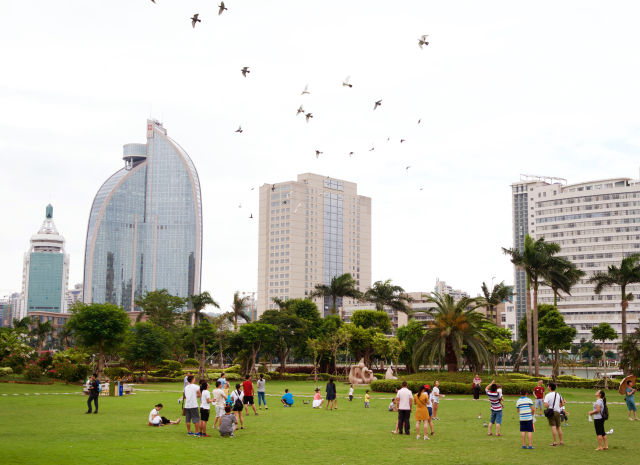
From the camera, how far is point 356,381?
53.4 m

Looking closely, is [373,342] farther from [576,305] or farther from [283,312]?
[576,305]

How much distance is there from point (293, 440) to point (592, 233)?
15095 centimetres

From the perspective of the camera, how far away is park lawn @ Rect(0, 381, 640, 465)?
14.4 metres

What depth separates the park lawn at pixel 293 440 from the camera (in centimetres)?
1438

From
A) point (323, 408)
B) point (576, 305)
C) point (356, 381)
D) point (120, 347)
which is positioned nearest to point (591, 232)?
point (576, 305)

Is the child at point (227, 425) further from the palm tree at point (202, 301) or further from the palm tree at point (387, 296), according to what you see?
the palm tree at point (202, 301)

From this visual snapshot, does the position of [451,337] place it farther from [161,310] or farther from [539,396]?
[161,310]

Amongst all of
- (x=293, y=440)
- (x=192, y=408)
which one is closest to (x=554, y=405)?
(x=293, y=440)

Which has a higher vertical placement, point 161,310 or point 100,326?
point 161,310

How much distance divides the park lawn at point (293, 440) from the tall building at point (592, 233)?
439 feet

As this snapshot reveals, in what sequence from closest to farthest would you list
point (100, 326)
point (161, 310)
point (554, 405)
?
point (554, 405) < point (100, 326) < point (161, 310)

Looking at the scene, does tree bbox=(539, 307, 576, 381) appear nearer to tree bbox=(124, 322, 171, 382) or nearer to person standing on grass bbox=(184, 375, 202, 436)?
tree bbox=(124, 322, 171, 382)

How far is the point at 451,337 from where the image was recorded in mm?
40250

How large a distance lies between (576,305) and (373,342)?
334 ft
